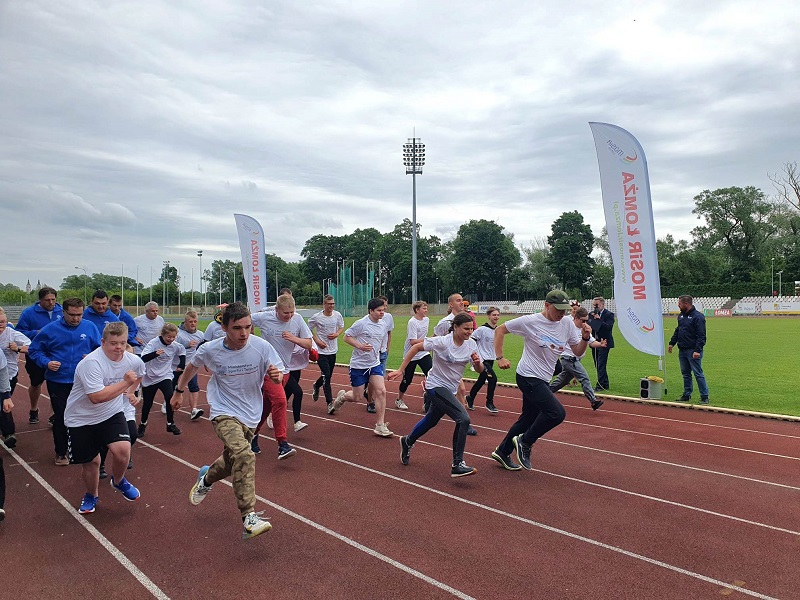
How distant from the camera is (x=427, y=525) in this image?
4.80 metres

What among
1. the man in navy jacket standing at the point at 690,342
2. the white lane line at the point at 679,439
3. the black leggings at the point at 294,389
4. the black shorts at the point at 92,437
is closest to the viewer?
the black shorts at the point at 92,437

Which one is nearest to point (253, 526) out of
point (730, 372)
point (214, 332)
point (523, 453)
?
point (523, 453)

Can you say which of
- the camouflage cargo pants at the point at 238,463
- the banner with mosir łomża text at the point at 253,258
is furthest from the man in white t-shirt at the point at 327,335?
the banner with mosir łomża text at the point at 253,258

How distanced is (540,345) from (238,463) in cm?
352

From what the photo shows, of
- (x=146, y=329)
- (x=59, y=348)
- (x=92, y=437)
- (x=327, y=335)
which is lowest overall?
(x=92, y=437)

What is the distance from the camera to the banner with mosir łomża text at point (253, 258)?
58.3ft

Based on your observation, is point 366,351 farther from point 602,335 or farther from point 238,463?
point 602,335

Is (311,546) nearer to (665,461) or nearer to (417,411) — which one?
(665,461)

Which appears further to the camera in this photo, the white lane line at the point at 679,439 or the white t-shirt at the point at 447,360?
the white lane line at the point at 679,439

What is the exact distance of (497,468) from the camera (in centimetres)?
654

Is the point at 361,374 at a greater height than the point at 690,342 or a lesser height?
lesser

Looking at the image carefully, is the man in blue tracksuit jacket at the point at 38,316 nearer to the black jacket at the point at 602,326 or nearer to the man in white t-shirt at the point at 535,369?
the man in white t-shirt at the point at 535,369

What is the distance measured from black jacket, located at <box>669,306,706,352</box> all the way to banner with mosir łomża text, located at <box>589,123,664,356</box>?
0.34 m

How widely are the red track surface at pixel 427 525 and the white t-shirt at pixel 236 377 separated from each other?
0.97m
